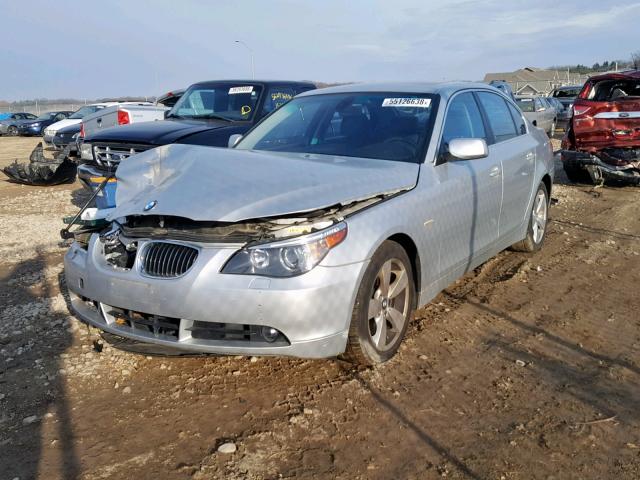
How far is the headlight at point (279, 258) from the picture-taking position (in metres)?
3.03

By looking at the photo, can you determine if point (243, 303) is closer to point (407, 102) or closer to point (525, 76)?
point (407, 102)

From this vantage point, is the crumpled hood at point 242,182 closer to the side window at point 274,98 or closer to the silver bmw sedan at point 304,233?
the silver bmw sedan at point 304,233

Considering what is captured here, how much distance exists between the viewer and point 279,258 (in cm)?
305

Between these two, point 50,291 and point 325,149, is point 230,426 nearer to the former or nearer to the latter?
point 325,149

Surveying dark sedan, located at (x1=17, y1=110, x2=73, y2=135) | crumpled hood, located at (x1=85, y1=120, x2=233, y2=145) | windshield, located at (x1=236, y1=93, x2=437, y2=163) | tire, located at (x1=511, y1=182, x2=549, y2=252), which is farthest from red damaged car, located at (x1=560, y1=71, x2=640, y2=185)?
dark sedan, located at (x1=17, y1=110, x2=73, y2=135)

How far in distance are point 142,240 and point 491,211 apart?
9.16 ft

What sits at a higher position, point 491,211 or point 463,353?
point 491,211

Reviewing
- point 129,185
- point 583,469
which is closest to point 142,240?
point 129,185

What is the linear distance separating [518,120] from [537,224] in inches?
42.5

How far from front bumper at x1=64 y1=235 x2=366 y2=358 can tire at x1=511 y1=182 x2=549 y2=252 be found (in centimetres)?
321

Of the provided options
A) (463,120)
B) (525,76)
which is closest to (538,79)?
(525,76)

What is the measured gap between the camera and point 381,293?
11.6 ft

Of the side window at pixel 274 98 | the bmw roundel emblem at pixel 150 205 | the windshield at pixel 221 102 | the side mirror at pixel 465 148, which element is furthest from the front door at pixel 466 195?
the windshield at pixel 221 102

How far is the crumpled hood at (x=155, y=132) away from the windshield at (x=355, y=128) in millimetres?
2357
